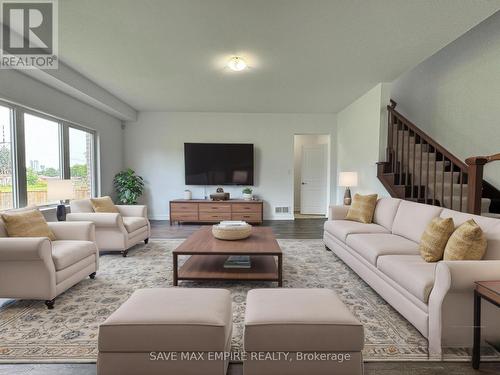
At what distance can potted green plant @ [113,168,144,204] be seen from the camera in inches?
228

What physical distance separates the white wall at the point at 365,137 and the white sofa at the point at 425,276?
175cm

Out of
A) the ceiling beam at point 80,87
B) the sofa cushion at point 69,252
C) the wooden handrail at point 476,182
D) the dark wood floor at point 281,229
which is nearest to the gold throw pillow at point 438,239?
the wooden handrail at point 476,182

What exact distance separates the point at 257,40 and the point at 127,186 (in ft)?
14.3

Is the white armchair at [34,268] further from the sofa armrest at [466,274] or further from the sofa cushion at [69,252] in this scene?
the sofa armrest at [466,274]

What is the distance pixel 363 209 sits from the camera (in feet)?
12.0

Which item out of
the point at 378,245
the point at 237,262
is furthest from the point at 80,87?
the point at 378,245

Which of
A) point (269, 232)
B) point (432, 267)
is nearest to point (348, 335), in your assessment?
point (432, 267)

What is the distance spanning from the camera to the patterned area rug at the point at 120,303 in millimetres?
1690

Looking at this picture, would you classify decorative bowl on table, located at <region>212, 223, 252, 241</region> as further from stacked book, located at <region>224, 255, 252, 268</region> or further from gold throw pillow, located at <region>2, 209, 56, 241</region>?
gold throw pillow, located at <region>2, 209, 56, 241</region>

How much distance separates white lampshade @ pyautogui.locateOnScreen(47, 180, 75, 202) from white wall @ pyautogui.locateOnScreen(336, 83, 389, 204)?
4723mm

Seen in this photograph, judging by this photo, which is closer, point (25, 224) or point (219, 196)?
point (25, 224)

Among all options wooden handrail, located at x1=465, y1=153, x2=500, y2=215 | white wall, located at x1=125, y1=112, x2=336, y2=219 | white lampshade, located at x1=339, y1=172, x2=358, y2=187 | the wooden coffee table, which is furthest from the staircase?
the wooden coffee table

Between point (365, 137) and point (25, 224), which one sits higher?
point (365, 137)

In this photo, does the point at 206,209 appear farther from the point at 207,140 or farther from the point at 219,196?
the point at 207,140
